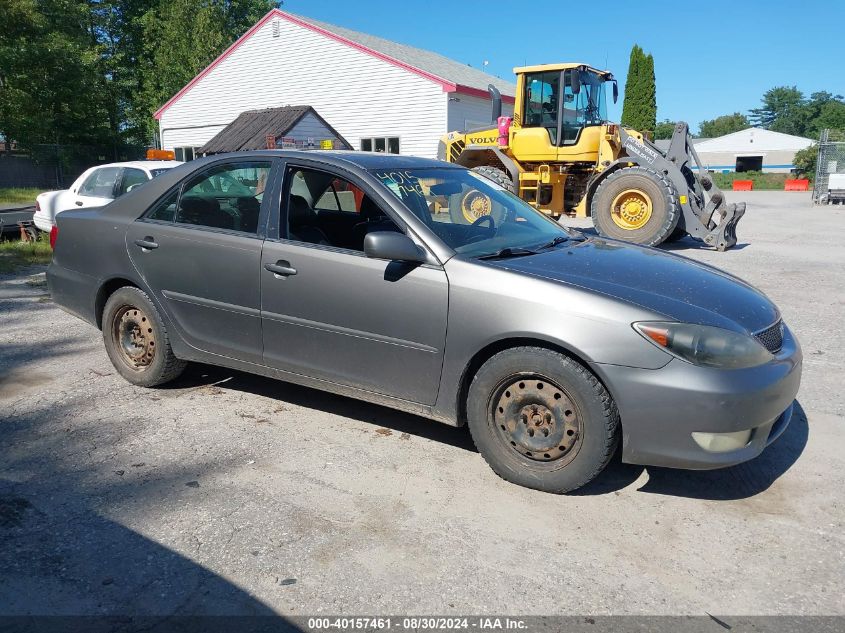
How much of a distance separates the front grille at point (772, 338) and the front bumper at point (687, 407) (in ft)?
0.46

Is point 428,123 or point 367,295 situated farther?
point 428,123

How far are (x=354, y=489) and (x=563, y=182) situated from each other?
11.5m

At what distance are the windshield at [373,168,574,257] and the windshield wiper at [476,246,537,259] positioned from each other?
0.08 ft

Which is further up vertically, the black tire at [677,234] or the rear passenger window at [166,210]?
the rear passenger window at [166,210]

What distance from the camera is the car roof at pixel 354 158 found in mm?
4113

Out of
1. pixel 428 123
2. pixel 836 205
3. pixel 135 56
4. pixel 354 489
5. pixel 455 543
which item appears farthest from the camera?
pixel 135 56

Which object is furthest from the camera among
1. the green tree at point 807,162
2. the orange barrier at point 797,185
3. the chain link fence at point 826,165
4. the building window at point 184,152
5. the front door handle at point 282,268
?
the green tree at point 807,162

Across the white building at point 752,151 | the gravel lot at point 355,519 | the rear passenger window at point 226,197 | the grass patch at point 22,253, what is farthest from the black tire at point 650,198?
the white building at point 752,151

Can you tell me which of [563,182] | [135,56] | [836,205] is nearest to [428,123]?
[563,182]

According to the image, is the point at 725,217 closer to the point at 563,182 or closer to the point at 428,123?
the point at 563,182

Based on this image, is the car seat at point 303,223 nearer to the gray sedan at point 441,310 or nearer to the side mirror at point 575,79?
the gray sedan at point 441,310

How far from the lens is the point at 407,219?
3754 millimetres

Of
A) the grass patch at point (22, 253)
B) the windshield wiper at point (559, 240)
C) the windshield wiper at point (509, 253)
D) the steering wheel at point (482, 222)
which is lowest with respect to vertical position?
the grass patch at point (22, 253)

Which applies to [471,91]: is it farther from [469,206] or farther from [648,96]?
[648,96]
